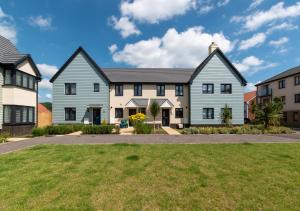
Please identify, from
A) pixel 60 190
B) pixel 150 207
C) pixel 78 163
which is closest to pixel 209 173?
pixel 150 207

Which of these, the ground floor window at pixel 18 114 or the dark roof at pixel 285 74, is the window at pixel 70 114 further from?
the dark roof at pixel 285 74

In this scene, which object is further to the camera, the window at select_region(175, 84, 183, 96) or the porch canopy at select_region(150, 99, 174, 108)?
the window at select_region(175, 84, 183, 96)

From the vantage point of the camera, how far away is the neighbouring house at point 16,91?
1722 centimetres

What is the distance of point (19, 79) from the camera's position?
18.7m

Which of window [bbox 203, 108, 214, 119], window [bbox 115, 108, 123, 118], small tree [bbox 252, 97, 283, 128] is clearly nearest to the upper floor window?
window [bbox 115, 108, 123, 118]

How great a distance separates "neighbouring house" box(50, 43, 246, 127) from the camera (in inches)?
955

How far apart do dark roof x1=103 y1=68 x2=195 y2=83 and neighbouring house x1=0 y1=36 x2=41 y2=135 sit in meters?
10.5

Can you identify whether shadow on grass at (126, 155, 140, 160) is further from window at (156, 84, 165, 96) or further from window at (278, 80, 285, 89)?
window at (278, 80, 285, 89)

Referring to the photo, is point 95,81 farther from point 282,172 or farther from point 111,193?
point 282,172

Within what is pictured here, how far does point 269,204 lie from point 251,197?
44 centimetres

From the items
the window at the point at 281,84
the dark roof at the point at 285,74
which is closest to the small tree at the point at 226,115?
the dark roof at the point at 285,74

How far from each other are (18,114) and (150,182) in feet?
64.0

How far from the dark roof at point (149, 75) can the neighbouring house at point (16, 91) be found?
10505 millimetres

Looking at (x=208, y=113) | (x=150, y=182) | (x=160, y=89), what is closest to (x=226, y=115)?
(x=208, y=113)
